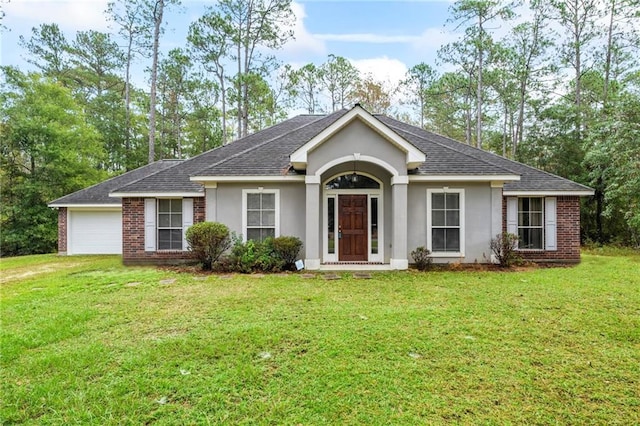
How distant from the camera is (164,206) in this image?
37.6ft

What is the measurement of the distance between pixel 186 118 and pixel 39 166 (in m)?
12.6

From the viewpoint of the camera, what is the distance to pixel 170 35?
2098cm

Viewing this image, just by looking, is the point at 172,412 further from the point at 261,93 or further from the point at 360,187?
the point at 261,93

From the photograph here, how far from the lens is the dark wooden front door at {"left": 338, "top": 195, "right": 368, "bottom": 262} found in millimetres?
10547

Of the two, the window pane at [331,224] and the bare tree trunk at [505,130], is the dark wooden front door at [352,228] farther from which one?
the bare tree trunk at [505,130]

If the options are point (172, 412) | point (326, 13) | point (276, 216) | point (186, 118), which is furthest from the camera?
point (186, 118)

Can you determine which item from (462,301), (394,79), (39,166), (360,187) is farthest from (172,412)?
(394,79)

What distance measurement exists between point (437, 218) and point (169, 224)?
9.35 meters

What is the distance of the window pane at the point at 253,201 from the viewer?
34.5 feet

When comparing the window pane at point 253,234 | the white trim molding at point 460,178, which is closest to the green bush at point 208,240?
the window pane at point 253,234

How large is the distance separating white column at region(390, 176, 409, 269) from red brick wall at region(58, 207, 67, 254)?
48.7 ft

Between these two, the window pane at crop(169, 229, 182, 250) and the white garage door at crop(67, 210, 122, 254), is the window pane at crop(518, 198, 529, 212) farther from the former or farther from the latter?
the white garage door at crop(67, 210, 122, 254)

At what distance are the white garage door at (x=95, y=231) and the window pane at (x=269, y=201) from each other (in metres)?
8.86

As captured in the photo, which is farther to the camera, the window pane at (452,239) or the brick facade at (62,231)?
the brick facade at (62,231)
